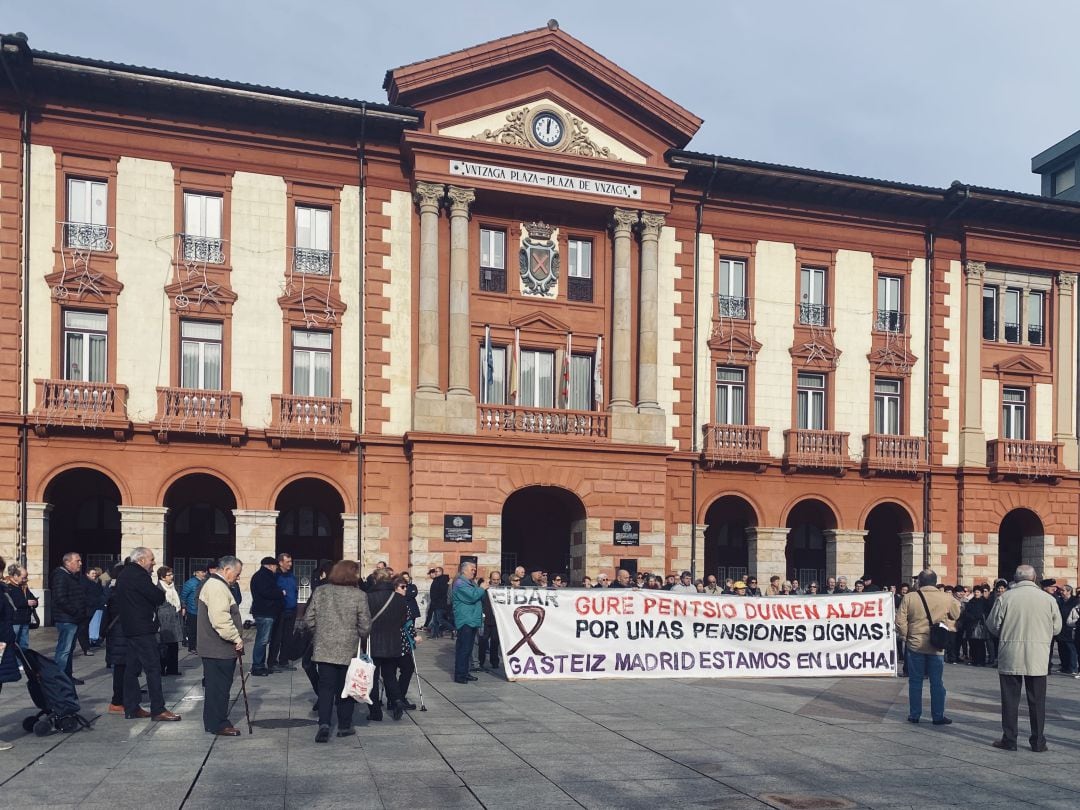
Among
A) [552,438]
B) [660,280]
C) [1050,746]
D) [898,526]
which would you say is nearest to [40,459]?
[552,438]

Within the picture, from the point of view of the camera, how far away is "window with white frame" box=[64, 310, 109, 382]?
27.8 meters

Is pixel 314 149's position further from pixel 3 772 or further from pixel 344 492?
pixel 3 772

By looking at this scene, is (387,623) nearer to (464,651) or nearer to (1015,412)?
(464,651)

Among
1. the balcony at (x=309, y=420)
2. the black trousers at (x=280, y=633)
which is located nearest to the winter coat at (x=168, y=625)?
the black trousers at (x=280, y=633)

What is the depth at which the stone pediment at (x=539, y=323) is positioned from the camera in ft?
102

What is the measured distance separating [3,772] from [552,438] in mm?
20988

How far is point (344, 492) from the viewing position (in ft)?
97.0

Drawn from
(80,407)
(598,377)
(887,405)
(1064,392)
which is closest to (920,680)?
(598,377)

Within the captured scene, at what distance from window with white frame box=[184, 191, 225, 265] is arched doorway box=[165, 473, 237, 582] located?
6.37 metres

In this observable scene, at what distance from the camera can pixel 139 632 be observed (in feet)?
42.3

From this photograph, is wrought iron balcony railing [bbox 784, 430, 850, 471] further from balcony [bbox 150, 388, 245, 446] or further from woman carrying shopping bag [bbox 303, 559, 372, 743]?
woman carrying shopping bag [bbox 303, 559, 372, 743]

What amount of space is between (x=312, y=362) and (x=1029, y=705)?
21.6 meters

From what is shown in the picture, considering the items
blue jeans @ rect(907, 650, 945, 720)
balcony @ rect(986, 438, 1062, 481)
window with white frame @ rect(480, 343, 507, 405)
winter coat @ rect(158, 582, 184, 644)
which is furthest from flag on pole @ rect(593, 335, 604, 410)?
blue jeans @ rect(907, 650, 945, 720)

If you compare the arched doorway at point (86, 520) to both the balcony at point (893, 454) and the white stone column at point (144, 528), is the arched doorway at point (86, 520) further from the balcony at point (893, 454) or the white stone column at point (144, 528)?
the balcony at point (893, 454)
